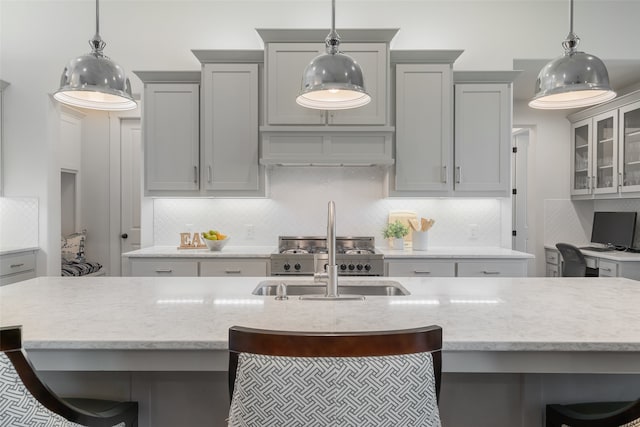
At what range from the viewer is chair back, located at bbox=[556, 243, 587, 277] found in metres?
4.07

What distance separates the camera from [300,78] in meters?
3.46

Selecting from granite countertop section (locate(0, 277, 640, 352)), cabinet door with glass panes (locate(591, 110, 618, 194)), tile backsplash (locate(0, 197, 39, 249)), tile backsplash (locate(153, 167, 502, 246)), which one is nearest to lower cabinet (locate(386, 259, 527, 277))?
tile backsplash (locate(153, 167, 502, 246))

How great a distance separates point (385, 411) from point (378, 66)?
314 centimetres

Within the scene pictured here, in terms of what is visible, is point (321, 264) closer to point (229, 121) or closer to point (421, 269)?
point (421, 269)

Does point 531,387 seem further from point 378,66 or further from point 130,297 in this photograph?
point 378,66

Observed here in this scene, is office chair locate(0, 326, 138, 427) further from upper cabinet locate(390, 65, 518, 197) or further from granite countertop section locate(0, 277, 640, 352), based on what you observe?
upper cabinet locate(390, 65, 518, 197)

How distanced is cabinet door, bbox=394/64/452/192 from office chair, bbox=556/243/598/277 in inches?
67.3

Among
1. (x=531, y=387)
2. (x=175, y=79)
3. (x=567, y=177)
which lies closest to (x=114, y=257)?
(x=175, y=79)

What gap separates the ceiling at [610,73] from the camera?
12.8ft

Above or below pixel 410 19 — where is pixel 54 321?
below

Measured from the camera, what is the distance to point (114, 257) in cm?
536

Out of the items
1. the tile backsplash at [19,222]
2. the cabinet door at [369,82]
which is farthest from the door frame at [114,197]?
the cabinet door at [369,82]

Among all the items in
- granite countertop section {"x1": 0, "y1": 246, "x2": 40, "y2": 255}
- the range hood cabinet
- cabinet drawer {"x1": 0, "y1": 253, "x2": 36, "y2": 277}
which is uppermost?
the range hood cabinet

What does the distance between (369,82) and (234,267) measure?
1908 millimetres
